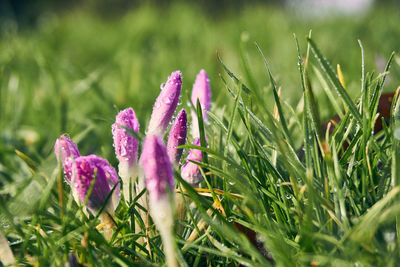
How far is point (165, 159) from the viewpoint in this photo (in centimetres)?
72

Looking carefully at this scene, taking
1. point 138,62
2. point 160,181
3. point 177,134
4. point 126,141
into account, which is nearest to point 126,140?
point 126,141

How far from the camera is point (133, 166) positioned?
0.94 meters

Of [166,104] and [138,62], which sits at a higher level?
[138,62]

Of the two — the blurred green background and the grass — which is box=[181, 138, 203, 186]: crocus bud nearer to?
the grass

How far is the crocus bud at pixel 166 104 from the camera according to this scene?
36.1 inches

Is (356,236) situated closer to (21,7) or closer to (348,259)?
(348,259)

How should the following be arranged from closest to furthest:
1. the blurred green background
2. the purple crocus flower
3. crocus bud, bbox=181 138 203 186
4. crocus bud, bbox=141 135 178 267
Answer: crocus bud, bbox=141 135 178 267 < the purple crocus flower < crocus bud, bbox=181 138 203 186 < the blurred green background

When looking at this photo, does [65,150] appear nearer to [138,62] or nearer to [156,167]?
[156,167]

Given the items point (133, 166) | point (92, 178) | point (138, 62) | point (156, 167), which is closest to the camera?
point (156, 167)

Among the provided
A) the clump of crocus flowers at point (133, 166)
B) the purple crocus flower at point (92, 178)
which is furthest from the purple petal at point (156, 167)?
the purple crocus flower at point (92, 178)

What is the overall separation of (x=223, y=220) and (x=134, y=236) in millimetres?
199

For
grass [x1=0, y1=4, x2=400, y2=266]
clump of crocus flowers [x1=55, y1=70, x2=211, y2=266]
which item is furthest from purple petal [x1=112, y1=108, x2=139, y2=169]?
grass [x1=0, y1=4, x2=400, y2=266]

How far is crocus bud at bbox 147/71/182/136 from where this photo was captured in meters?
0.92

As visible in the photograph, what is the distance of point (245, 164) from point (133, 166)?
0.25 meters
